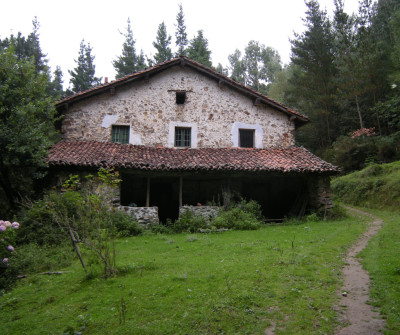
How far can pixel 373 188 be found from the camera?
54.6 ft

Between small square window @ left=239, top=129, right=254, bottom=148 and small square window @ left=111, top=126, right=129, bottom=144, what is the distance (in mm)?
5938

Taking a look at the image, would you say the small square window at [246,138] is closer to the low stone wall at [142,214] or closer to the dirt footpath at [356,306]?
the low stone wall at [142,214]

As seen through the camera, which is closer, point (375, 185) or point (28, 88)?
point (28, 88)

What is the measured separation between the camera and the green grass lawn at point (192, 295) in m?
4.12

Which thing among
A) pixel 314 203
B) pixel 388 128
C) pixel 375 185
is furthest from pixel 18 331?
pixel 388 128

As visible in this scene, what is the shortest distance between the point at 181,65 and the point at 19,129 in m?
8.29

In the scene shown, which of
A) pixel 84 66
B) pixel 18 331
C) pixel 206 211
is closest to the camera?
pixel 18 331

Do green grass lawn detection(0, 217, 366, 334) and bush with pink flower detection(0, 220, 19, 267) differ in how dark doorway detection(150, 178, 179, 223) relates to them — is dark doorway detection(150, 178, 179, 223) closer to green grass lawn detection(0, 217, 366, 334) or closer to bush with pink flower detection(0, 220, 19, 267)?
green grass lawn detection(0, 217, 366, 334)

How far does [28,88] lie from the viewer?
11.7 m

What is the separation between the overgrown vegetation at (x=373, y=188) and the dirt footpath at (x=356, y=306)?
1013 cm

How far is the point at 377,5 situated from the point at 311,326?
37.4 m

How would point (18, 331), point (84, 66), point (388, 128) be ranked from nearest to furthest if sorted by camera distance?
point (18, 331) < point (388, 128) < point (84, 66)

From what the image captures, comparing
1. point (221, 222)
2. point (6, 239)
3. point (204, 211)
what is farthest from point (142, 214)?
point (6, 239)

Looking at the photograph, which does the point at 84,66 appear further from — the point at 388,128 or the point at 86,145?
the point at 388,128
